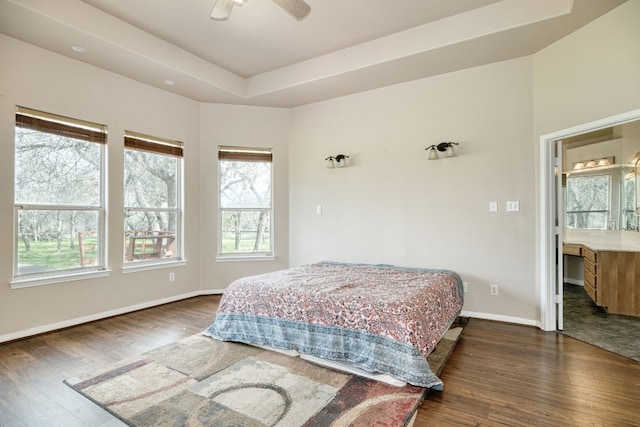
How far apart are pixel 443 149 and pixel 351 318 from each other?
96.1 inches

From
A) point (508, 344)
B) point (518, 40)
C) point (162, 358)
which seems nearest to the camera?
point (162, 358)

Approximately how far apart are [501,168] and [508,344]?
1.85 metres

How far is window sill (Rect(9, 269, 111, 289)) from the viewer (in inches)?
126

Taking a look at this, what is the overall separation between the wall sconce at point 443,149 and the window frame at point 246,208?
2.43 m

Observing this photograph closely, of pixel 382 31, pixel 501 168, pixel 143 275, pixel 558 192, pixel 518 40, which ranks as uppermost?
pixel 382 31

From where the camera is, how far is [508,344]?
303 centimetres

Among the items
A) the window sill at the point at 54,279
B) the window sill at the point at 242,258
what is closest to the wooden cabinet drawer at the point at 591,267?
the window sill at the point at 242,258

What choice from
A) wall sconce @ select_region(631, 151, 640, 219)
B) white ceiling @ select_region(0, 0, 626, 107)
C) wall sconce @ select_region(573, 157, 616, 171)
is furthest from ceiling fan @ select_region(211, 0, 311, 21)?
wall sconce @ select_region(573, 157, 616, 171)

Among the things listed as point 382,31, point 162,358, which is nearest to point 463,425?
point 162,358

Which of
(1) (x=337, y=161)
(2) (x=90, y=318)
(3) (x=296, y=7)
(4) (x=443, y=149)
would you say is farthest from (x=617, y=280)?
(2) (x=90, y=318)

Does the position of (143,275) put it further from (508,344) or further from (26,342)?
(508,344)

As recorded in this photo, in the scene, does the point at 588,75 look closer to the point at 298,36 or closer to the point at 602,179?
the point at 298,36

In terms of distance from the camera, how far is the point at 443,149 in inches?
156

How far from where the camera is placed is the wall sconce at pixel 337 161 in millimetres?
4672
